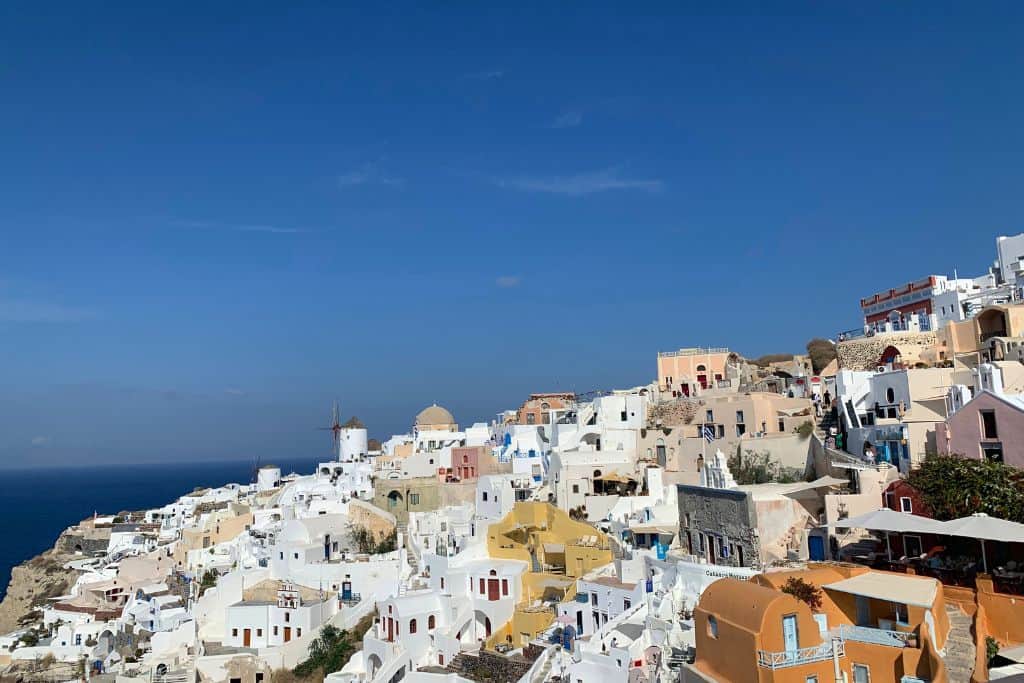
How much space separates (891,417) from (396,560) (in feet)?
75.1

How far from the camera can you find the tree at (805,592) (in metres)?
17.1

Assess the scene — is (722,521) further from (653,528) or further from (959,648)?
(959,648)

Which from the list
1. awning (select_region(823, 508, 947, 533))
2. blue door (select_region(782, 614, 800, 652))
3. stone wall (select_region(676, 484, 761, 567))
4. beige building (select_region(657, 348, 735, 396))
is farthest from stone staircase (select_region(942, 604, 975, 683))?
beige building (select_region(657, 348, 735, 396))

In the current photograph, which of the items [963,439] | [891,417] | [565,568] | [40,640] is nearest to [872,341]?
[891,417]

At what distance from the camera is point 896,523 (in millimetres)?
19141

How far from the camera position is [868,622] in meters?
17.3

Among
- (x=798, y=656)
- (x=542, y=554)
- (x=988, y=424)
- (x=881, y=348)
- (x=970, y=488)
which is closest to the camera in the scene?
(x=798, y=656)

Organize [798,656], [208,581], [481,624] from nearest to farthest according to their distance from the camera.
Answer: [798,656] → [481,624] → [208,581]

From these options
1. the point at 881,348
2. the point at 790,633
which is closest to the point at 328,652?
the point at 790,633

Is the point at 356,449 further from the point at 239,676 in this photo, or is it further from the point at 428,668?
the point at 428,668

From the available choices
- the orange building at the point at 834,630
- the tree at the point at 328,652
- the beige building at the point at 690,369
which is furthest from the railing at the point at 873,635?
the beige building at the point at 690,369

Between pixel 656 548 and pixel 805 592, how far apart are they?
33.8 feet

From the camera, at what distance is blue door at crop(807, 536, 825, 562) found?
2383 centimetres

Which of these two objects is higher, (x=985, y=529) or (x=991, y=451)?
(x=991, y=451)
